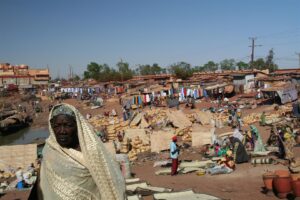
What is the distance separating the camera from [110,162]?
2430mm

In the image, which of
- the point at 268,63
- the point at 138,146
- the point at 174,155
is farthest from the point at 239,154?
the point at 268,63

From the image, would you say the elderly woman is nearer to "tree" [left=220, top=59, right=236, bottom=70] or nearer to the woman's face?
the woman's face

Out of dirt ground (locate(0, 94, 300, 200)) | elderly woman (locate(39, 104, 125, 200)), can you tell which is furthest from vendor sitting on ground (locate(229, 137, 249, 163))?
elderly woman (locate(39, 104, 125, 200))

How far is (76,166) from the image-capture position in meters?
2.33

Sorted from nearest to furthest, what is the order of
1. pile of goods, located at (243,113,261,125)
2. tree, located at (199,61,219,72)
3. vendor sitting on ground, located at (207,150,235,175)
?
vendor sitting on ground, located at (207,150,235,175) < pile of goods, located at (243,113,261,125) < tree, located at (199,61,219,72)

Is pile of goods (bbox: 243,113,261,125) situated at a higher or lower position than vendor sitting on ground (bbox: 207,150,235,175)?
lower

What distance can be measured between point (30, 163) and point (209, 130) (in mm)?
6787

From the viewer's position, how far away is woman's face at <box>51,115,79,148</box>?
7.90 ft

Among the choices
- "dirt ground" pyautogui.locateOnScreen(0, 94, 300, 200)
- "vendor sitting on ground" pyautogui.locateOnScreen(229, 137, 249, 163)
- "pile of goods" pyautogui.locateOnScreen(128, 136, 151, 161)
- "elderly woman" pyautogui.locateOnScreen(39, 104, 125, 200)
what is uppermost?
"elderly woman" pyautogui.locateOnScreen(39, 104, 125, 200)

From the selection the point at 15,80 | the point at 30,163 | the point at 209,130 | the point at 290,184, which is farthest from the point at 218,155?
the point at 15,80

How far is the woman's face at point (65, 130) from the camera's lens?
2408mm

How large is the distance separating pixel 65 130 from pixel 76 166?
248 millimetres

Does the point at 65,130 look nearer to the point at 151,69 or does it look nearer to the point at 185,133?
the point at 185,133

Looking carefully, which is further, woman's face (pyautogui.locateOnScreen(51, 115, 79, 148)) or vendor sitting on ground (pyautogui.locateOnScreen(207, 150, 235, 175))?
vendor sitting on ground (pyautogui.locateOnScreen(207, 150, 235, 175))
